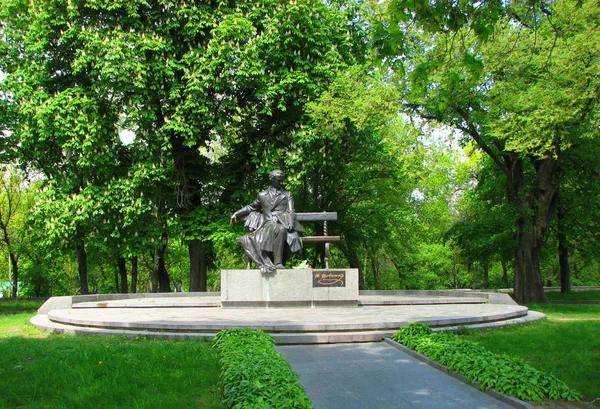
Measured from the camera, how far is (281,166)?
64.9 feet

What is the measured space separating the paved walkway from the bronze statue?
18.9 feet

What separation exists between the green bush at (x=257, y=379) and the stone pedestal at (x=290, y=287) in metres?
6.36

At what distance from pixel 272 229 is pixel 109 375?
8106 millimetres

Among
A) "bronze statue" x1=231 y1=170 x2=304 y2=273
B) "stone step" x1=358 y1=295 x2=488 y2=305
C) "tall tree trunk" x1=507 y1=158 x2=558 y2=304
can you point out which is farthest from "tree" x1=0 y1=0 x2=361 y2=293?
"tall tree trunk" x1=507 y1=158 x2=558 y2=304

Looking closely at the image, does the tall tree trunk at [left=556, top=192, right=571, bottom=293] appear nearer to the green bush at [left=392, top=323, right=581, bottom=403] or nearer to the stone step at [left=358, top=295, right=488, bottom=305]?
the stone step at [left=358, top=295, right=488, bottom=305]

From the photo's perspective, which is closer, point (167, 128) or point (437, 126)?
point (167, 128)

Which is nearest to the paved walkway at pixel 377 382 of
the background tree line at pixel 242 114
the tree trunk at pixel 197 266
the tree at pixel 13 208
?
the background tree line at pixel 242 114

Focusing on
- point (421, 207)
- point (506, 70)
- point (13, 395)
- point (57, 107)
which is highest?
point (506, 70)

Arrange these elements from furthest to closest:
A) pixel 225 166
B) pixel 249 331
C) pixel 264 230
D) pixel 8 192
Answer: pixel 8 192
pixel 225 166
pixel 264 230
pixel 249 331

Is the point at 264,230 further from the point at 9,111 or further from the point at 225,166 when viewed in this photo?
the point at 9,111

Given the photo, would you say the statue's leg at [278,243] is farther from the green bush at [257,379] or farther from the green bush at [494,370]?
the green bush at [257,379]

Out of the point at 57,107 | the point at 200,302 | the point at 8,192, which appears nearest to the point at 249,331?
the point at 200,302

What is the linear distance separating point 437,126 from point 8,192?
23.2 m

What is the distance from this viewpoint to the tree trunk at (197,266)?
21375mm
